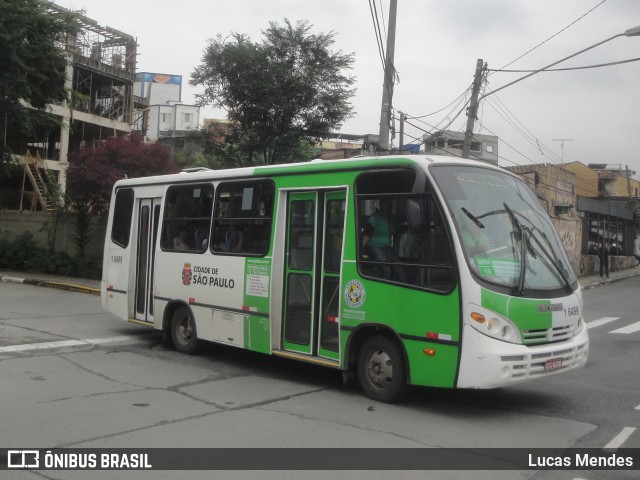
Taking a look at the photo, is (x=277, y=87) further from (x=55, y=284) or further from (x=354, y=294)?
(x=354, y=294)

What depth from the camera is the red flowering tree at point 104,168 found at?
71.9ft

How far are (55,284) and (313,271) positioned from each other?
48.0ft

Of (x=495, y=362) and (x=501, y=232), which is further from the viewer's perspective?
(x=501, y=232)

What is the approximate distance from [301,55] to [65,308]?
10210mm

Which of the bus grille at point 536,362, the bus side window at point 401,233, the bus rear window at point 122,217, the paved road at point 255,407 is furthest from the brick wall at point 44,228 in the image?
the bus grille at point 536,362

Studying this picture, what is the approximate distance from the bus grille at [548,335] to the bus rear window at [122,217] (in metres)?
7.60

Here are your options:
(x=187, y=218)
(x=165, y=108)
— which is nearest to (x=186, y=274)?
(x=187, y=218)

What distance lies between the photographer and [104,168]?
21.9 metres

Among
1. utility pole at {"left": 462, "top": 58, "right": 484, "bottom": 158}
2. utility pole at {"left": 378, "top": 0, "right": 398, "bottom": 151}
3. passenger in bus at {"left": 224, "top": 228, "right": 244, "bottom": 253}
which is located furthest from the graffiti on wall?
passenger in bus at {"left": 224, "top": 228, "right": 244, "bottom": 253}

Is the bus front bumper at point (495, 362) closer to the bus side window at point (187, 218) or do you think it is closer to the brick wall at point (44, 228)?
the bus side window at point (187, 218)

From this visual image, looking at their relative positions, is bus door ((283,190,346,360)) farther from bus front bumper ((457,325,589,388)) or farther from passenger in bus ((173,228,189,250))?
passenger in bus ((173,228,189,250))

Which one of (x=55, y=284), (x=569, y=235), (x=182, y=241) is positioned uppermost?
(x=569, y=235)

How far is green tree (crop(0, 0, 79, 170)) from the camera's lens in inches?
862

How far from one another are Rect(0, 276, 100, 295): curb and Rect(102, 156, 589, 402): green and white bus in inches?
405
